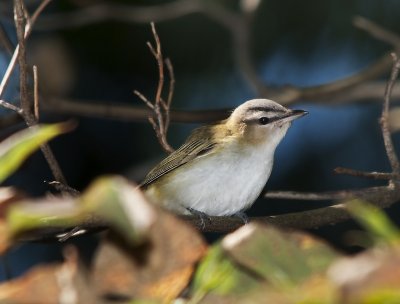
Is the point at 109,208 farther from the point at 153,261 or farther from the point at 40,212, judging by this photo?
the point at 153,261

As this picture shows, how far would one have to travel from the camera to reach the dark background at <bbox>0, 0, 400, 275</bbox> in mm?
4801

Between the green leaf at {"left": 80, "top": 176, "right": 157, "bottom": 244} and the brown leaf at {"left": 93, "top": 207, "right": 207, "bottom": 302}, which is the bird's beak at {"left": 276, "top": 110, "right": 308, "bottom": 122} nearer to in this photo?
the brown leaf at {"left": 93, "top": 207, "right": 207, "bottom": 302}

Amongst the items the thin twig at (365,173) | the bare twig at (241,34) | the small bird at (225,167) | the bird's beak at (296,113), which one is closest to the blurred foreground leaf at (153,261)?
the thin twig at (365,173)

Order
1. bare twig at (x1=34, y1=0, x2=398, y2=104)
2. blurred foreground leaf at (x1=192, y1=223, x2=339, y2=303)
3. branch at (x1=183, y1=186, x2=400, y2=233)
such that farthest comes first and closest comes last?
1. bare twig at (x1=34, y1=0, x2=398, y2=104)
2. branch at (x1=183, y1=186, x2=400, y2=233)
3. blurred foreground leaf at (x1=192, y1=223, x2=339, y2=303)

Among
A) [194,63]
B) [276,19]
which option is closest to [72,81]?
[194,63]

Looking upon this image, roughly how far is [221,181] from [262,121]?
464 millimetres

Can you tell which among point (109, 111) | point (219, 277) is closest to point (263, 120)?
point (109, 111)

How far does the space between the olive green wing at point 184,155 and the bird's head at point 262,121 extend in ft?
0.58

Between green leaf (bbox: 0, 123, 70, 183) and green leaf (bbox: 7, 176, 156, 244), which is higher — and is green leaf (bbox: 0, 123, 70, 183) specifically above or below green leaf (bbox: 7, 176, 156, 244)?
above

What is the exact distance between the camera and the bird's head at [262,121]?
3.85m

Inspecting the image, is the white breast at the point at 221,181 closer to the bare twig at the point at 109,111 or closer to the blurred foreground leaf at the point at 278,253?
the bare twig at the point at 109,111

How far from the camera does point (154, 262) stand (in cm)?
70

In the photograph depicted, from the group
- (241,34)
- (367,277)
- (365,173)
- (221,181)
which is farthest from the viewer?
(241,34)

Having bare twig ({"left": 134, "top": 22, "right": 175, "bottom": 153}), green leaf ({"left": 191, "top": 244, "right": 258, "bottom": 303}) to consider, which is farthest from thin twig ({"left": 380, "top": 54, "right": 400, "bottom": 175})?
green leaf ({"left": 191, "top": 244, "right": 258, "bottom": 303})
